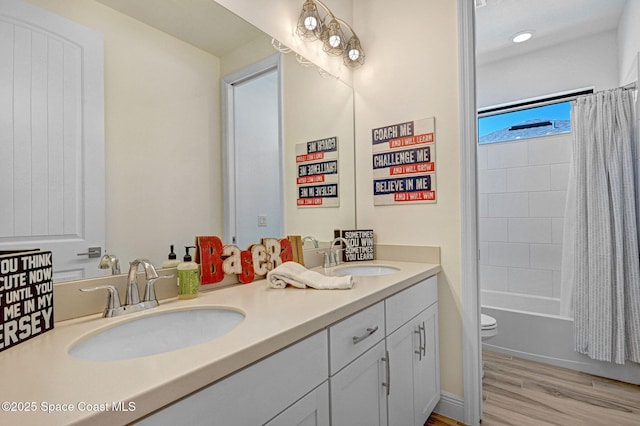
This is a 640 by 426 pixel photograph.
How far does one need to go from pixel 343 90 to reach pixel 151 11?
1196 millimetres

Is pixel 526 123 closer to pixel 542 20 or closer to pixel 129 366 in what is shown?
pixel 542 20

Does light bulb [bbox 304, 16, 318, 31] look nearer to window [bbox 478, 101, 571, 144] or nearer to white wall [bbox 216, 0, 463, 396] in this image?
white wall [bbox 216, 0, 463, 396]

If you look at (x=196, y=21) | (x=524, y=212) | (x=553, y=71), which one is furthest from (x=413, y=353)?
(x=553, y=71)

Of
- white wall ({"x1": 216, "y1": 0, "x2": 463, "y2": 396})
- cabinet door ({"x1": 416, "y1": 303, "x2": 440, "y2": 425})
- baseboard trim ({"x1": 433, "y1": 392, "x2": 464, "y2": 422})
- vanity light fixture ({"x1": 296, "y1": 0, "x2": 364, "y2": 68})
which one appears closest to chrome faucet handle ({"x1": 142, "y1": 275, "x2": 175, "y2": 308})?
cabinet door ({"x1": 416, "y1": 303, "x2": 440, "y2": 425})

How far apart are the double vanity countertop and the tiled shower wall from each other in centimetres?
236

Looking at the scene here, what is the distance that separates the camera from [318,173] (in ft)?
6.26

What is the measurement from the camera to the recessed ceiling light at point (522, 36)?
2.66 m

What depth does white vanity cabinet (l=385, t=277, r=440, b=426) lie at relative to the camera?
130cm

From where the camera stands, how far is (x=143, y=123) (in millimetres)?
1085

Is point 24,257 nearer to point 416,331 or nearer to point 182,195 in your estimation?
point 182,195

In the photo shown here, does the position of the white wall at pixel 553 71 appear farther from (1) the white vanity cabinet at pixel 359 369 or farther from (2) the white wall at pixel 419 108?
(1) the white vanity cabinet at pixel 359 369

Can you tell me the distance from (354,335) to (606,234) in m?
1.97

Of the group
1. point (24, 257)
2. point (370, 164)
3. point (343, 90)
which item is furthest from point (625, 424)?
point (24, 257)

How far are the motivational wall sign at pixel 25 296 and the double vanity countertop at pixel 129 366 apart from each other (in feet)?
0.09
